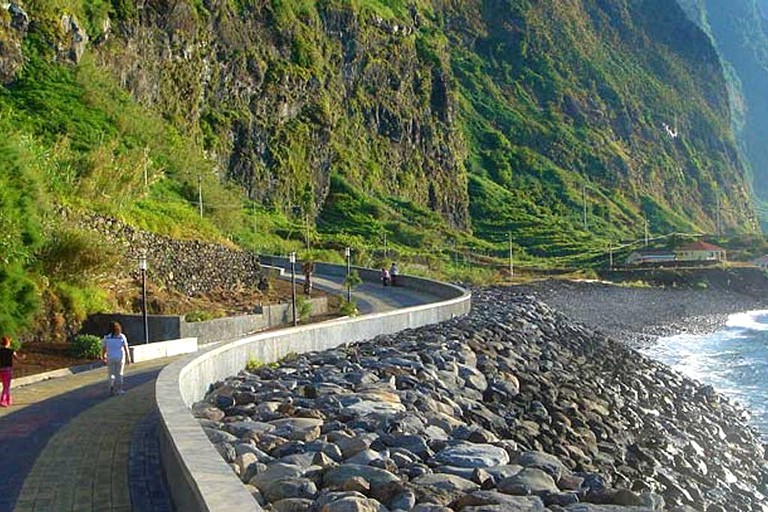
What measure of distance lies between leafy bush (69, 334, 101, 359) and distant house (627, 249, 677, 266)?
330 feet

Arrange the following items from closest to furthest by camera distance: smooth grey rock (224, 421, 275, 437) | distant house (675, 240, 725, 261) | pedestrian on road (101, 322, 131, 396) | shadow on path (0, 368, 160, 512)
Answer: shadow on path (0, 368, 160, 512) < smooth grey rock (224, 421, 275, 437) < pedestrian on road (101, 322, 131, 396) < distant house (675, 240, 725, 261)

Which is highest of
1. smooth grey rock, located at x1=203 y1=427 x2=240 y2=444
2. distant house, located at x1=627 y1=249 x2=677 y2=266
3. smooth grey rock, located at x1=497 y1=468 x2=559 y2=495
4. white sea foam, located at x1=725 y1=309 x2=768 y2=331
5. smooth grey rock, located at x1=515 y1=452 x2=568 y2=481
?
smooth grey rock, located at x1=203 y1=427 x2=240 y2=444

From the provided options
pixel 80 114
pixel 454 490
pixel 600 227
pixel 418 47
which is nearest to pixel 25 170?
pixel 454 490

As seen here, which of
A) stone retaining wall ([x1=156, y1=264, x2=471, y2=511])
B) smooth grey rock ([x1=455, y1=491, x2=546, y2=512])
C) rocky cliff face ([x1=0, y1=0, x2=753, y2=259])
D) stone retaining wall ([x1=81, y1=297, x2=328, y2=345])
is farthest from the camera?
rocky cliff face ([x1=0, y1=0, x2=753, y2=259])

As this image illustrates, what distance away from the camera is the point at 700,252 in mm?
125062

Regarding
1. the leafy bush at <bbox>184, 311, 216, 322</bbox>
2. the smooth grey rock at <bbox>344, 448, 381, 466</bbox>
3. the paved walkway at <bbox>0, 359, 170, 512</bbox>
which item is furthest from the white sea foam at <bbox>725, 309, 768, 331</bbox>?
the smooth grey rock at <bbox>344, 448, 381, 466</bbox>

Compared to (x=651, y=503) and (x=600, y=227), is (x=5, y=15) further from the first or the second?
(x=600, y=227)

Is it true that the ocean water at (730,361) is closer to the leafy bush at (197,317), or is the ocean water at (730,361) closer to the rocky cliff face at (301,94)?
the leafy bush at (197,317)

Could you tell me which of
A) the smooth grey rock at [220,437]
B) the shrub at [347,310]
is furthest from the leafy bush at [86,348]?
the smooth grey rock at [220,437]

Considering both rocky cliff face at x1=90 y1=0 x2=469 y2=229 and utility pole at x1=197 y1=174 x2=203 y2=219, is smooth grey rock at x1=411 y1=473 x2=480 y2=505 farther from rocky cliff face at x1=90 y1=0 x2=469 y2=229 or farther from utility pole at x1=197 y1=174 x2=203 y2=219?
rocky cliff face at x1=90 y1=0 x2=469 y2=229

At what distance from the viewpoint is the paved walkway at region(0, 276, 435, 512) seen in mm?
9820

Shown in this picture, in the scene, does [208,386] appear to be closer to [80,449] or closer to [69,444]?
→ [69,444]

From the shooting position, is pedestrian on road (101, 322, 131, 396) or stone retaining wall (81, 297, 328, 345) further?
stone retaining wall (81, 297, 328, 345)

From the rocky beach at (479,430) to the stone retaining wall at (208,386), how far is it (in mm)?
467
